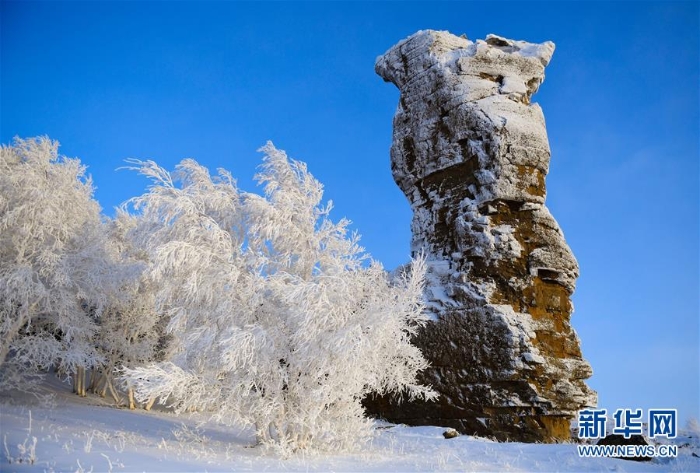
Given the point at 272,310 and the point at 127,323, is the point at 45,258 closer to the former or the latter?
the point at 127,323

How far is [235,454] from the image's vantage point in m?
9.89

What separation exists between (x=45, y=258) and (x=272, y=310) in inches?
337

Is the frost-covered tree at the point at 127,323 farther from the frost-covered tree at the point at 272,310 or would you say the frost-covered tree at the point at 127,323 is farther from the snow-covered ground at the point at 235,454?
the frost-covered tree at the point at 272,310

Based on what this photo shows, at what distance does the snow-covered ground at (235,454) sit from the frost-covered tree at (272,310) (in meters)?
0.80

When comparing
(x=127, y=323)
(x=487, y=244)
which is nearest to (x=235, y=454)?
(x=487, y=244)

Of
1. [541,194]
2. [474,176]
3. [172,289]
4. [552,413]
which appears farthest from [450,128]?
[172,289]

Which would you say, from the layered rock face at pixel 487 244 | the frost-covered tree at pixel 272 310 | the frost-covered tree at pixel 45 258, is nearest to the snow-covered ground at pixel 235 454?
the frost-covered tree at pixel 272 310

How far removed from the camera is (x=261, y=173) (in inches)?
464

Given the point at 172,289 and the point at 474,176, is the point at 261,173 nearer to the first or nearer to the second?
the point at 172,289

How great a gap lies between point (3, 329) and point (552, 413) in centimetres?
1434

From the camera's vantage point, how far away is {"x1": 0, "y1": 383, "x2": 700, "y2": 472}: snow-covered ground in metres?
8.09

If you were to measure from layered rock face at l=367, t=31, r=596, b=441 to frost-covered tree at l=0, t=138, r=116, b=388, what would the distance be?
8882mm

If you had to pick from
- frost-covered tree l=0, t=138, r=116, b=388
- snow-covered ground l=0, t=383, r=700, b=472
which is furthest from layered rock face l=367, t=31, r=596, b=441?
frost-covered tree l=0, t=138, r=116, b=388

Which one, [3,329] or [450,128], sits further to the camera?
[450,128]
